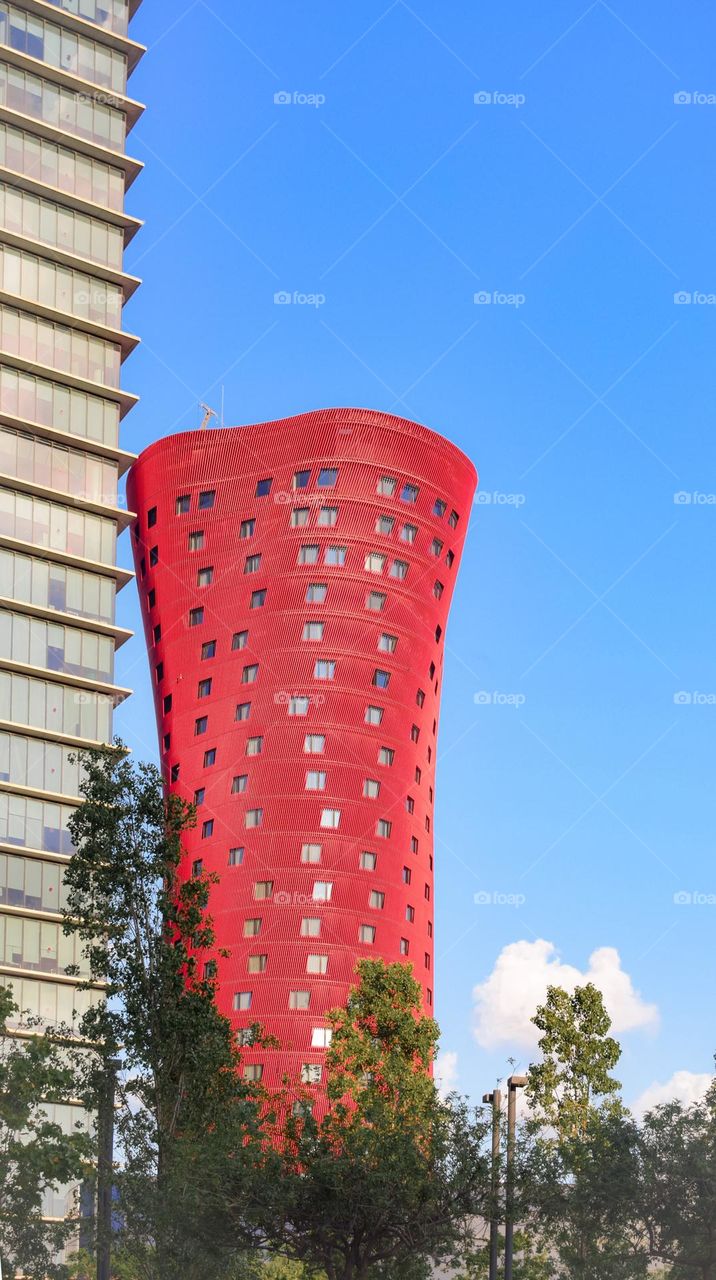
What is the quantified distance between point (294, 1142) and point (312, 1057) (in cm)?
5149

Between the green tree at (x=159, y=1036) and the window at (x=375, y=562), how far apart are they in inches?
2202

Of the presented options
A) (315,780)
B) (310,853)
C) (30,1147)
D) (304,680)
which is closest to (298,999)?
(310,853)

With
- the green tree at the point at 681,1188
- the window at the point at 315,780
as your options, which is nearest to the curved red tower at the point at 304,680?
the window at the point at 315,780

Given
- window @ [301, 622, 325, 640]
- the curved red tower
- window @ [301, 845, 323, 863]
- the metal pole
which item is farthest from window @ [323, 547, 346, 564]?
the metal pole

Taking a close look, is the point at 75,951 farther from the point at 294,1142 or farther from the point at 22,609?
the point at 294,1142

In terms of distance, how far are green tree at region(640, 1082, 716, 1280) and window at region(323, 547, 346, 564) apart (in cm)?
5781

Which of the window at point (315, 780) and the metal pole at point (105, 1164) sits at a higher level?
the window at point (315, 780)

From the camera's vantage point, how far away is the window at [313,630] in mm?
101500

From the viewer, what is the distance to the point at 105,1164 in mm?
42344

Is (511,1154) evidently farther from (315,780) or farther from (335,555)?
(335,555)

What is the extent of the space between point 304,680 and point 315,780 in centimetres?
609

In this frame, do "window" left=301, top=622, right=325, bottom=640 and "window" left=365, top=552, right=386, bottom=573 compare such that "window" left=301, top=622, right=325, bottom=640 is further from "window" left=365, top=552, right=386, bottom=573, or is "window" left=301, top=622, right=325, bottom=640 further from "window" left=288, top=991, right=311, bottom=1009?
"window" left=288, top=991, right=311, bottom=1009

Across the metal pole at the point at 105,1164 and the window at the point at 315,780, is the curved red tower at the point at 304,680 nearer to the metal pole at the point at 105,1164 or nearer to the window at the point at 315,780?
the window at the point at 315,780

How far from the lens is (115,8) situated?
9144 cm
